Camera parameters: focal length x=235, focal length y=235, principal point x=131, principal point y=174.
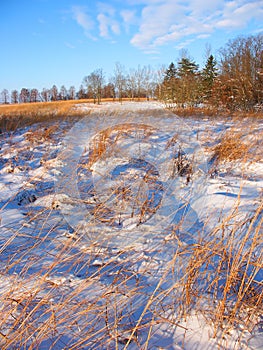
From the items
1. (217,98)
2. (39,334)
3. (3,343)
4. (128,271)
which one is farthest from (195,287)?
(217,98)

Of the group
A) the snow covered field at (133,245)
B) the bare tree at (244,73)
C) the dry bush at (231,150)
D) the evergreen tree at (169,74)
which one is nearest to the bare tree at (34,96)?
the evergreen tree at (169,74)

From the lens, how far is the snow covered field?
43.6 inches

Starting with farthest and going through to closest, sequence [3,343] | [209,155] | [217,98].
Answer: [217,98], [209,155], [3,343]

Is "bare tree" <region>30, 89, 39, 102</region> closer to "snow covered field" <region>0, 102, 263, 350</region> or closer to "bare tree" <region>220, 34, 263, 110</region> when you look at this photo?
"bare tree" <region>220, 34, 263, 110</region>

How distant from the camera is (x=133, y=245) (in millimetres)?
1808

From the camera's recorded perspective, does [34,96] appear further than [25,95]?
No

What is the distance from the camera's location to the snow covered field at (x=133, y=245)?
43.6 inches

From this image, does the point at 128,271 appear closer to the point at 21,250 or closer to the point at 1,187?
the point at 21,250

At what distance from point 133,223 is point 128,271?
713 millimetres

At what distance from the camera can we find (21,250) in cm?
172

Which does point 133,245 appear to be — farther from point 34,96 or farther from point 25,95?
point 25,95

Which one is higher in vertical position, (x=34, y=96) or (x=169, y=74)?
(x=34, y=96)

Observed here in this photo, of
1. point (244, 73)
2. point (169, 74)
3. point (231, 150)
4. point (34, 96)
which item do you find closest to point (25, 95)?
point (34, 96)

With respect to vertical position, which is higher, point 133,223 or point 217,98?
point 217,98
